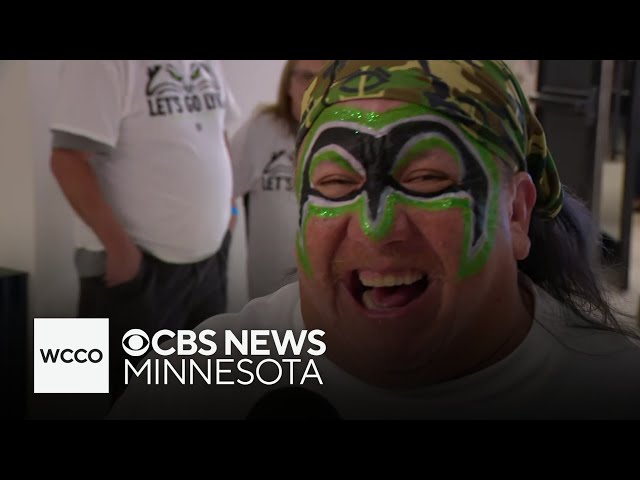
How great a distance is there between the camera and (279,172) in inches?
65.9

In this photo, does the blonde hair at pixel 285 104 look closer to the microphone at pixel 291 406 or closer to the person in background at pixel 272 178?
the person in background at pixel 272 178

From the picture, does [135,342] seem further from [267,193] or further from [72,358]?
[267,193]

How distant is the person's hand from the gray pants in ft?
0.05

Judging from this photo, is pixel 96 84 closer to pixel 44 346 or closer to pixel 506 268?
pixel 44 346

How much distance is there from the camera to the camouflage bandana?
1.31 metres

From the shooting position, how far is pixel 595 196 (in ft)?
5.43

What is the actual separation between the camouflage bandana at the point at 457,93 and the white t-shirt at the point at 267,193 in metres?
0.28

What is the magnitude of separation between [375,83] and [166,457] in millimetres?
929

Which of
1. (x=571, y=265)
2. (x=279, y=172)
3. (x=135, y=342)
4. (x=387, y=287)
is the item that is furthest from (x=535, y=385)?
(x=135, y=342)

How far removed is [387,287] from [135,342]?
0.60m

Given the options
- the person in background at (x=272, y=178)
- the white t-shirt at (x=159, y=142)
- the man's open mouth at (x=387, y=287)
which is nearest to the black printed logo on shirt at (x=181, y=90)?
the white t-shirt at (x=159, y=142)

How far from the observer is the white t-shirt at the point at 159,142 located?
1.64 metres
